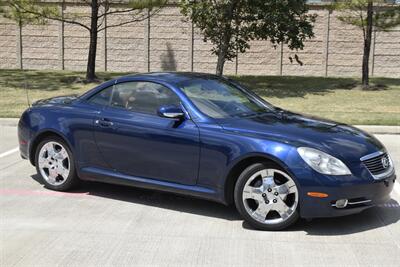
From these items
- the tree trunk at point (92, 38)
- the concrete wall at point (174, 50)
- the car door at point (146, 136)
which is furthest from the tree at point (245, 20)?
the car door at point (146, 136)

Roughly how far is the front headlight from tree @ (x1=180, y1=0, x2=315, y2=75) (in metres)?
14.7

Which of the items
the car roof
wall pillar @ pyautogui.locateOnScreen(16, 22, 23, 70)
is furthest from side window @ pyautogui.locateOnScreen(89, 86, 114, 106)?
wall pillar @ pyautogui.locateOnScreen(16, 22, 23, 70)

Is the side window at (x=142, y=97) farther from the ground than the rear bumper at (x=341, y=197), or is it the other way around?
the side window at (x=142, y=97)

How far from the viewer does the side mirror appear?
19.1 feet

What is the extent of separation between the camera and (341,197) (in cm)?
513

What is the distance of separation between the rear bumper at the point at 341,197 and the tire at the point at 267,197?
0.39ft

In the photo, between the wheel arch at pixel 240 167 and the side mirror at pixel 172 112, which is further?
the side mirror at pixel 172 112

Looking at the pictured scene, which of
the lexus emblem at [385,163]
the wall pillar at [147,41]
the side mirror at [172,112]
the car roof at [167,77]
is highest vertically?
the wall pillar at [147,41]

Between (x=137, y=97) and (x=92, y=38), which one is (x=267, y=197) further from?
(x=92, y=38)

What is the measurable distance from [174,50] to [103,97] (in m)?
20.4

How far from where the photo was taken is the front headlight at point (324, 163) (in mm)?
5145

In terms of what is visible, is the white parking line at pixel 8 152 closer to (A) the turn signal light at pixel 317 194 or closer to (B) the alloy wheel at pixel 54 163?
(B) the alloy wheel at pixel 54 163

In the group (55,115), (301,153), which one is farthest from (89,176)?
(301,153)

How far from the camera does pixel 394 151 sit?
31.7 ft
